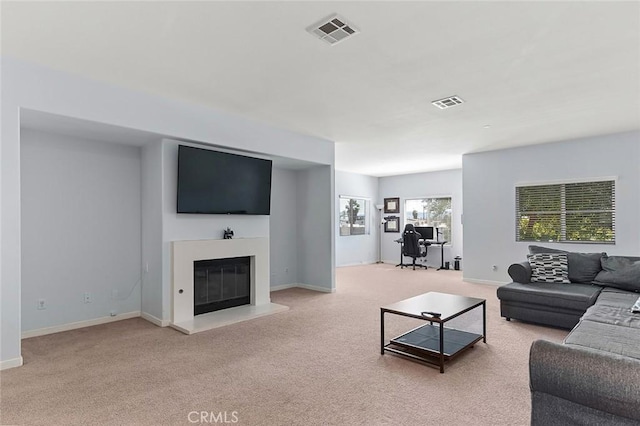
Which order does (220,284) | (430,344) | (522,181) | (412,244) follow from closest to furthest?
(430,344) < (220,284) < (522,181) < (412,244)

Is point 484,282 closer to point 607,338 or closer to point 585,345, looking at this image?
point 607,338

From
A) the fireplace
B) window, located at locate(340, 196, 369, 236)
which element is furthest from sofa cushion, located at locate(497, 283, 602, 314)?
window, located at locate(340, 196, 369, 236)

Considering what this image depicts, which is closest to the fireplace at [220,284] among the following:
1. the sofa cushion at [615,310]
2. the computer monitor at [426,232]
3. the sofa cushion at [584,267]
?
the sofa cushion at [615,310]

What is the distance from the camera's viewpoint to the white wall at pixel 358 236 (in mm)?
9639

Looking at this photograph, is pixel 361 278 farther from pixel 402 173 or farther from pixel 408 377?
pixel 408 377

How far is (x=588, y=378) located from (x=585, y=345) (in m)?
0.99

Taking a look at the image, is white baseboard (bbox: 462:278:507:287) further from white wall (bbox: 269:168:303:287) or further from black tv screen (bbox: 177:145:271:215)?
black tv screen (bbox: 177:145:271:215)

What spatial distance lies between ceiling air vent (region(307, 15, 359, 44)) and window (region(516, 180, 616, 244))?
210 inches

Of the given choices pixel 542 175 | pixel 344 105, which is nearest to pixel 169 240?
pixel 344 105

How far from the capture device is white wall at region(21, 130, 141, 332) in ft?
13.1

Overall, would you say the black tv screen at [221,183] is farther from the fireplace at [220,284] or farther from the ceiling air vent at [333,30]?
the ceiling air vent at [333,30]

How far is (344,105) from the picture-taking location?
4.32 metres

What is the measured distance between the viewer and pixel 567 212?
20.2ft

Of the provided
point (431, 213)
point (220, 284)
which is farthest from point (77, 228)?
point (431, 213)
